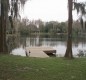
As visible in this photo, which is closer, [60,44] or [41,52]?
[41,52]

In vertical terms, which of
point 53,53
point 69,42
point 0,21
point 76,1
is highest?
point 76,1

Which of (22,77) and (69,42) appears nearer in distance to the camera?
(22,77)

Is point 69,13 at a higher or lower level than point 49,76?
higher

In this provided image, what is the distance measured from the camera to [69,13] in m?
11.8

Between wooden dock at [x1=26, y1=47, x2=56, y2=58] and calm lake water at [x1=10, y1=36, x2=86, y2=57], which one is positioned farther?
calm lake water at [x1=10, y1=36, x2=86, y2=57]

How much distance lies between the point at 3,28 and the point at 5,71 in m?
7.30

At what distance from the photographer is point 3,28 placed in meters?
14.0

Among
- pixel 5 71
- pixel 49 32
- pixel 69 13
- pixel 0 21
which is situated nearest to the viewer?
pixel 5 71

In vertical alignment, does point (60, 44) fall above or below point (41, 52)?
below

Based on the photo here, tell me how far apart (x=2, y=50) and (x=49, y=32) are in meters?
63.4

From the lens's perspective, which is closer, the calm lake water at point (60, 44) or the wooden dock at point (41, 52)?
the wooden dock at point (41, 52)

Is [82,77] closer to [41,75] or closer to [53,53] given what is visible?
[41,75]

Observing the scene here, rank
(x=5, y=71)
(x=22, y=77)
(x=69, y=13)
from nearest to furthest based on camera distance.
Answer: (x=22, y=77)
(x=5, y=71)
(x=69, y=13)

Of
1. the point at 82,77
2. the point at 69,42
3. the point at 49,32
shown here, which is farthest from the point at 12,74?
the point at 49,32
